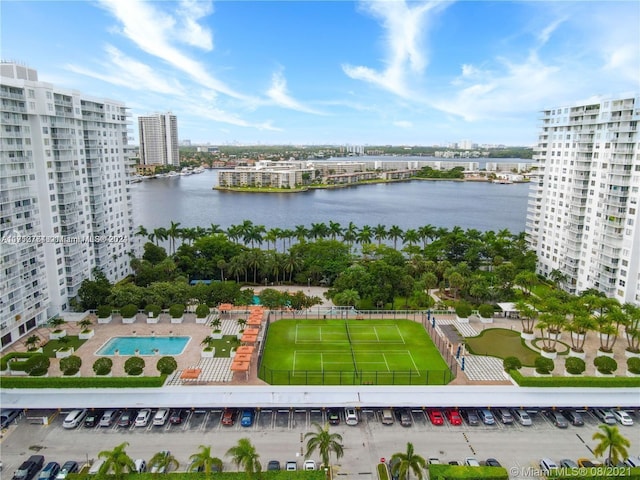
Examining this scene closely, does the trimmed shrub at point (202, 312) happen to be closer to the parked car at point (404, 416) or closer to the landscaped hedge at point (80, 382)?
the landscaped hedge at point (80, 382)

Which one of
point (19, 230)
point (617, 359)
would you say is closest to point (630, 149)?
point (617, 359)

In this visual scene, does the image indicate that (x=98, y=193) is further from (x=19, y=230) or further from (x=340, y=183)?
(x=340, y=183)

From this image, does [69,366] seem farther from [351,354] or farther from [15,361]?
[351,354]

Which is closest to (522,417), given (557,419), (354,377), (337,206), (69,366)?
(557,419)

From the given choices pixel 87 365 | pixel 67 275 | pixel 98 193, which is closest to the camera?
pixel 87 365

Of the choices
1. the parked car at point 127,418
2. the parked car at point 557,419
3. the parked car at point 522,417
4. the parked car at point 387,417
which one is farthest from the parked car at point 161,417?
the parked car at point 557,419

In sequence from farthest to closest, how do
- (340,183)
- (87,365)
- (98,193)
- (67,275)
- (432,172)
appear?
1. (432,172)
2. (340,183)
3. (98,193)
4. (67,275)
5. (87,365)
